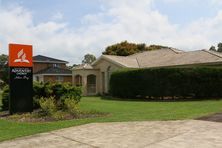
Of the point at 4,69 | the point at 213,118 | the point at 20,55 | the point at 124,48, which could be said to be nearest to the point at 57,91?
the point at 20,55

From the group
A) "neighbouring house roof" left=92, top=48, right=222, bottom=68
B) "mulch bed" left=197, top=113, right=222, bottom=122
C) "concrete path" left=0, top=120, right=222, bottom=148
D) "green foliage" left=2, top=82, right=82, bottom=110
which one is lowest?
"concrete path" left=0, top=120, right=222, bottom=148

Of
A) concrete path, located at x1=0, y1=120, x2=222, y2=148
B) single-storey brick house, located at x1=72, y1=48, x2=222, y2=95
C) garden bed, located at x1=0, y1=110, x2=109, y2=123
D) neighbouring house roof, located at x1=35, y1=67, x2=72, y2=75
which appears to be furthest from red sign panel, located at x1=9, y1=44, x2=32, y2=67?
neighbouring house roof, located at x1=35, y1=67, x2=72, y2=75

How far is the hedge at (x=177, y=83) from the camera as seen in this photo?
22562 millimetres

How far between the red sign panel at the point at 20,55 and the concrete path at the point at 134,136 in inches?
253

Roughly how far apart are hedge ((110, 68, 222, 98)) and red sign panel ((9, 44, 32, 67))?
33.8ft

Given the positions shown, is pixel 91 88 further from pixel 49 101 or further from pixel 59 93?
pixel 49 101

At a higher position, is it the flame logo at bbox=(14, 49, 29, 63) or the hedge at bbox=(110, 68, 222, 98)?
the flame logo at bbox=(14, 49, 29, 63)

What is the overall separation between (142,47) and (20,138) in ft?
159

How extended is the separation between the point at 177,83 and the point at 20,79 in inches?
453

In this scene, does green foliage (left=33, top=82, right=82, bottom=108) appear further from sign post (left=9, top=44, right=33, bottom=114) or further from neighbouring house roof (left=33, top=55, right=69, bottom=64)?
neighbouring house roof (left=33, top=55, right=69, bottom=64)

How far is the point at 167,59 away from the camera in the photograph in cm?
3069

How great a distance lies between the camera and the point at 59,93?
1753cm

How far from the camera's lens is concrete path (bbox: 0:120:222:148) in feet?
26.3

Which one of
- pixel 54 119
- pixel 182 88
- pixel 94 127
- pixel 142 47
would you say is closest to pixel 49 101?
pixel 54 119
